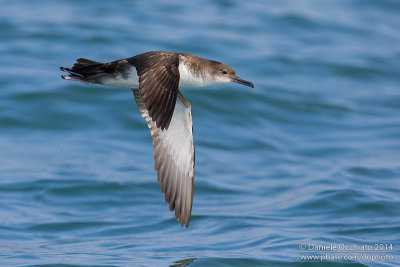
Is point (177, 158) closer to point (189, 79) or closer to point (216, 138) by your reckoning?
point (189, 79)

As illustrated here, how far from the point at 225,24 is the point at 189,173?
389 inches

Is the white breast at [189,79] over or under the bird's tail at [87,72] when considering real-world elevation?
over

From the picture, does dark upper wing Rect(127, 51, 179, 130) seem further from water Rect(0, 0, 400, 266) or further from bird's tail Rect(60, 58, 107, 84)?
water Rect(0, 0, 400, 266)

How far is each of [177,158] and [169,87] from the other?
65.7 inches

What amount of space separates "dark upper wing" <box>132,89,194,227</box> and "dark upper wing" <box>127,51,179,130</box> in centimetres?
100

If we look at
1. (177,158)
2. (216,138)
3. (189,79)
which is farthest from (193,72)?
(216,138)

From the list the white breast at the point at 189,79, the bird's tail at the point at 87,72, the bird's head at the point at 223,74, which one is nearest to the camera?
the bird's tail at the point at 87,72

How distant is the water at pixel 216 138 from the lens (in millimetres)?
8641

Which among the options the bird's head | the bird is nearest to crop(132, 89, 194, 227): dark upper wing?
the bird

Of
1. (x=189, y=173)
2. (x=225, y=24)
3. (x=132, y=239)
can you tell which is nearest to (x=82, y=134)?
(x=132, y=239)

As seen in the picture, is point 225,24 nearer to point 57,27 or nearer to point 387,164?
point 57,27

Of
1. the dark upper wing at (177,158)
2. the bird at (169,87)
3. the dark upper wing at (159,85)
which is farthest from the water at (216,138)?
the dark upper wing at (159,85)

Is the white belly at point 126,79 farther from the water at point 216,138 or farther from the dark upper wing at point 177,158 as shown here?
the water at point 216,138

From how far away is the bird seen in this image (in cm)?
636
